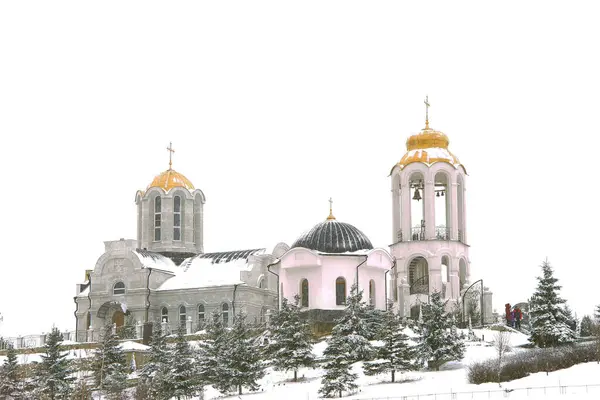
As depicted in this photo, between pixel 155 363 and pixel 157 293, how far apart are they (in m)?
12.8

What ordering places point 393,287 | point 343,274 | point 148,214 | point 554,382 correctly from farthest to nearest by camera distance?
point 148,214 < point 393,287 < point 343,274 < point 554,382

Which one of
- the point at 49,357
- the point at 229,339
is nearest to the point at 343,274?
the point at 229,339

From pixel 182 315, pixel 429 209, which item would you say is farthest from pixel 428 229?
pixel 182 315

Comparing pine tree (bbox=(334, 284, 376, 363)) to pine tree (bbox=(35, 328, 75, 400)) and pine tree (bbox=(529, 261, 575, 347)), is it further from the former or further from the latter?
pine tree (bbox=(35, 328, 75, 400))

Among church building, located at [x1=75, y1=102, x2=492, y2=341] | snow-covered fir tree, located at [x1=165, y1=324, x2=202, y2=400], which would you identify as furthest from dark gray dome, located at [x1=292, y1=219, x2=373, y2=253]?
snow-covered fir tree, located at [x1=165, y1=324, x2=202, y2=400]

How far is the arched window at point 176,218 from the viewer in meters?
62.6

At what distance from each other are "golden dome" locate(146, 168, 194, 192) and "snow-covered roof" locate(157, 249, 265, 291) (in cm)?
474

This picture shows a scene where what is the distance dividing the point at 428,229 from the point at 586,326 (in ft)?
33.5

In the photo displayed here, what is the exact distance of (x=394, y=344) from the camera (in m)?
41.1

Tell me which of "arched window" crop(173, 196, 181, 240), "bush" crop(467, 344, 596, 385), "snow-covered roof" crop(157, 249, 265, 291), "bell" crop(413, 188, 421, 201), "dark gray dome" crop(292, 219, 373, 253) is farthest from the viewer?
"arched window" crop(173, 196, 181, 240)

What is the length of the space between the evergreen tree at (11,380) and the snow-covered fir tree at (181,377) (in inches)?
231

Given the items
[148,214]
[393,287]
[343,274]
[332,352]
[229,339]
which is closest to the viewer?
[332,352]

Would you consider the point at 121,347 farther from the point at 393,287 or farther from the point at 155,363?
the point at 393,287

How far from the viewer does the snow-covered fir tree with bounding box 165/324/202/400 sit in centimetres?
4225
